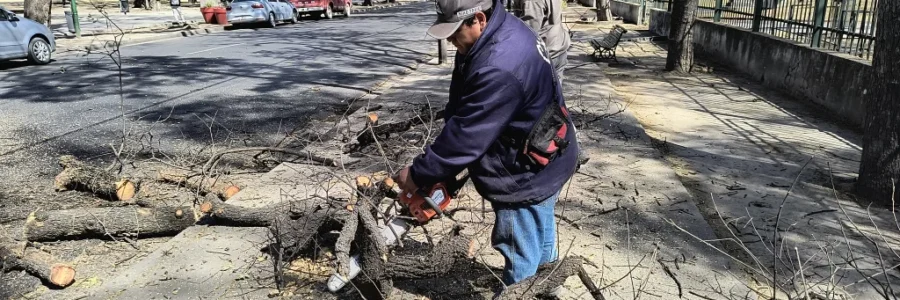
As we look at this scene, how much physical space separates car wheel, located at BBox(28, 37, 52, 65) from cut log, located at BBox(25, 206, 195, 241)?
10.1 metres

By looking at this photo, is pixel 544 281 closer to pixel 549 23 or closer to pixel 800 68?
pixel 549 23

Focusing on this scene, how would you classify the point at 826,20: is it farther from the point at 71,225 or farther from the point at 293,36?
the point at 293,36

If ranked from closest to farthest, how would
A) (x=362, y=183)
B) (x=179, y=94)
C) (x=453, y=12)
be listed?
(x=453, y=12) < (x=362, y=183) < (x=179, y=94)

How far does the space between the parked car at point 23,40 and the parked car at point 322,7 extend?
14874mm

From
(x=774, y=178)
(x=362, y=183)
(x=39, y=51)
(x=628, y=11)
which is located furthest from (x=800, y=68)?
(x=628, y=11)

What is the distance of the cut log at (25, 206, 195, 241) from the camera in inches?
152

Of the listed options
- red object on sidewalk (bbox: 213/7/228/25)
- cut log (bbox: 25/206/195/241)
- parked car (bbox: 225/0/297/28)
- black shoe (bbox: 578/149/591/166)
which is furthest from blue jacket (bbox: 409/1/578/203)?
red object on sidewalk (bbox: 213/7/228/25)

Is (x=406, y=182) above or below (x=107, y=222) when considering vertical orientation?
above

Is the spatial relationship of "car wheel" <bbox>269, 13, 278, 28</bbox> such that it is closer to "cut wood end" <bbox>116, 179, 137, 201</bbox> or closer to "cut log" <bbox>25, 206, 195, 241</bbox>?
"cut wood end" <bbox>116, 179, 137, 201</bbox>

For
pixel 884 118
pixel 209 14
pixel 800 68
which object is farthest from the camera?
pixel 209 14

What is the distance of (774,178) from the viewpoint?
5.00 meters

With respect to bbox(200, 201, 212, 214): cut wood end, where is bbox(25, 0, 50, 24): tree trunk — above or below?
above

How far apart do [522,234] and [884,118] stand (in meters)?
3.28

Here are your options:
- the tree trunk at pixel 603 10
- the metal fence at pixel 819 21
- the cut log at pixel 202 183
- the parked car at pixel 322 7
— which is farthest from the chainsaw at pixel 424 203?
the parked car at pixel 322 7
